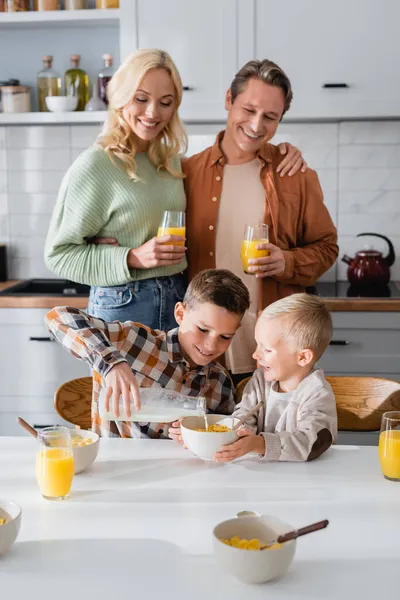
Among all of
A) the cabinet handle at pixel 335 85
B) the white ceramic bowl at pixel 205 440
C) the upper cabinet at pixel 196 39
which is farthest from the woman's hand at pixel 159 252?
the cabinet handle at pixel 335 85

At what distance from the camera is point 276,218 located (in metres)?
2.16

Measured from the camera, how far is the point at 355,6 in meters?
2.96

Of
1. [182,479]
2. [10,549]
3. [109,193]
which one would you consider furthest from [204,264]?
[10,549]

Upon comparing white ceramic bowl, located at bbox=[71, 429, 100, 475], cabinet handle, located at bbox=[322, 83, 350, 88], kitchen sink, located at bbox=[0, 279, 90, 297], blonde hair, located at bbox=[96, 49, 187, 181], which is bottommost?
white ceramic bowl, located at bbox=[71, 429, 100, 475]

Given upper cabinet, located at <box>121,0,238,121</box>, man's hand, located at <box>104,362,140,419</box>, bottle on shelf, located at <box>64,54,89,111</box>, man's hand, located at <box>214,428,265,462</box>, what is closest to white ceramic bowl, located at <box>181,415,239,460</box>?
man's hand, located at <box>214,428,265,462</box>

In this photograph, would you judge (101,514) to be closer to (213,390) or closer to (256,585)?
(256,585)

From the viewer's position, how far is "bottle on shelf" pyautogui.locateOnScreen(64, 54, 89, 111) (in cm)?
329

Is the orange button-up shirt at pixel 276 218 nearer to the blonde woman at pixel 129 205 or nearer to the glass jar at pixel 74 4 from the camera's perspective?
the blonde woman at pixel 129 205

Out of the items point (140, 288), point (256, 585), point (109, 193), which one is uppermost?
point (109, 193)

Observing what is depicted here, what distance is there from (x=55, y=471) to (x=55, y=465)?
0.01 meters

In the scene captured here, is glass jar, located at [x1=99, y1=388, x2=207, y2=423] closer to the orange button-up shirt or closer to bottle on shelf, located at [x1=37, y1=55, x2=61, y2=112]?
the orange button-up shirt

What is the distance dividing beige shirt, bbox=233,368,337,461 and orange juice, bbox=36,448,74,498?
41 centimetres

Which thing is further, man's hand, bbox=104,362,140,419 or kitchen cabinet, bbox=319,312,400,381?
kitchen cabinet, bbox=319,312,400,381

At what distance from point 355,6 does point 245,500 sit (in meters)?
2.31
